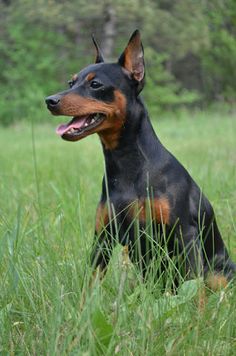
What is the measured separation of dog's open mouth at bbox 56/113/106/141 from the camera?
296 centimetres

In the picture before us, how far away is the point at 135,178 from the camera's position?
3098mm

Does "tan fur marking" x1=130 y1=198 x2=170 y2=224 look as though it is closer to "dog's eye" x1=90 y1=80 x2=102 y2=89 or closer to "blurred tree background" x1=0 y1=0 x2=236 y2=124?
"dog's eye" x1=90 y1=80 x2=102 y2=89

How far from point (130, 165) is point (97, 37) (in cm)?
2353

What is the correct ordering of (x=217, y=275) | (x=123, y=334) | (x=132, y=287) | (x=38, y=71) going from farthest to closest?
(x=38, y=71)
(x=217, y=275)
(x=132, y=287)
(x=123, y=334)

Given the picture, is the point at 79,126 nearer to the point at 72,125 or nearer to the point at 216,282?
the point at 72,125

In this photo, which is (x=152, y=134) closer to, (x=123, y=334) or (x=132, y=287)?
(x=132, y=287)

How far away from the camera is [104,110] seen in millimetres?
3008

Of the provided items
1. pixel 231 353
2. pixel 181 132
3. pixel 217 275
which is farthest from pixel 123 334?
pixel 181 132

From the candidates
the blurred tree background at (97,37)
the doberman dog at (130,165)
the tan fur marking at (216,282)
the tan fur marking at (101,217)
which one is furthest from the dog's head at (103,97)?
the blurred tree background at (97,37)

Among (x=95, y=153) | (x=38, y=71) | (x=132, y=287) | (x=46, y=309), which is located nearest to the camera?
(x=46, y=309)

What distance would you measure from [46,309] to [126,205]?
88cm

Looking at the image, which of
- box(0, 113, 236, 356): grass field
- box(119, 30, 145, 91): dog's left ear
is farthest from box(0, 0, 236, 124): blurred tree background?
box(0, 113, 236, 356): grass field

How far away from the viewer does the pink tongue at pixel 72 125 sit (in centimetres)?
297

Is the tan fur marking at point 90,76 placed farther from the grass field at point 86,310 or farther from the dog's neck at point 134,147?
the grass field at point 86,310
